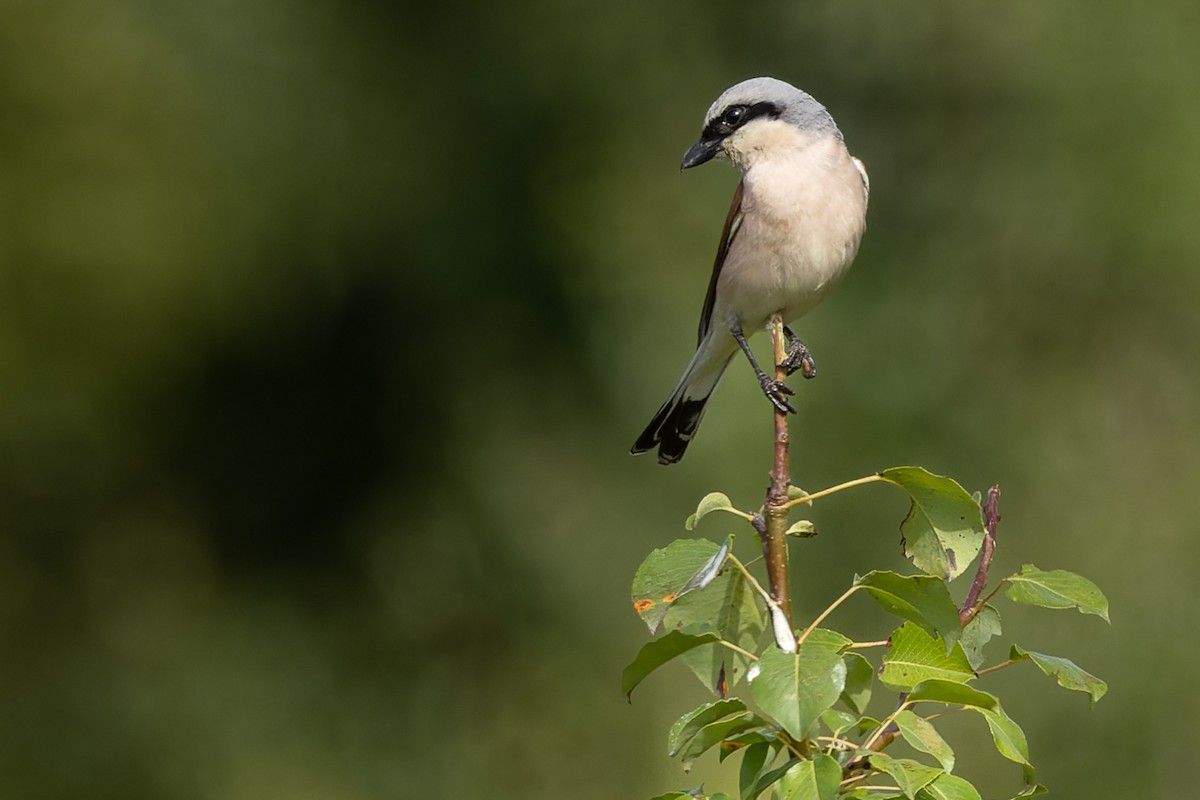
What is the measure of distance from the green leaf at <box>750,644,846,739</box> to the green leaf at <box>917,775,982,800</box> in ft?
0.49

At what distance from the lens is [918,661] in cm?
153

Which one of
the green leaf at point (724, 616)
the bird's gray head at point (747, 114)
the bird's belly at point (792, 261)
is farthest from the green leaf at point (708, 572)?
the bird's gray head at point (747, 114)

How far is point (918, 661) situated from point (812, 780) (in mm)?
209

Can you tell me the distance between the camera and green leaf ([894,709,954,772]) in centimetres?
147

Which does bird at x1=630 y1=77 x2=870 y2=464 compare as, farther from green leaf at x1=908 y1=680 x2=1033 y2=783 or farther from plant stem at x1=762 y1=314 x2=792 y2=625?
green leaf at x1=908 y1=680 x2=1033 y2=783

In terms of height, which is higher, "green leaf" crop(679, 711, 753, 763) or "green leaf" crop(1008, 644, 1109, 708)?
"green leaf" crop(679, 711, 753, 763)

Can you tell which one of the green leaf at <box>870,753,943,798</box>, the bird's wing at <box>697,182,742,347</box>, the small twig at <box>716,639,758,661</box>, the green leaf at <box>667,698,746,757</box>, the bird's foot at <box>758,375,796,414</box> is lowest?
the green leaf at <box>870,753,943,798</box>

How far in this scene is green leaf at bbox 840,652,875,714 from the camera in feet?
5.11

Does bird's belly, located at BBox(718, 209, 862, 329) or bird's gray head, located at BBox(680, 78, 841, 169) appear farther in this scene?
bird's gray head, located at BBox(680, 78, 841, 169)

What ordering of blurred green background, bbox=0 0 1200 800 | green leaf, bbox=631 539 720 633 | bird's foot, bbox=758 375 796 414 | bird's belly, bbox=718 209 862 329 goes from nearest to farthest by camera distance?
1. green leaf, bbox=631 539 720 633
2. bird's foot, bbox=758 375 796 414
3. bird's belly, bbox=718 209 862 329
4. blurred green background, bbox=0 0 1200 800

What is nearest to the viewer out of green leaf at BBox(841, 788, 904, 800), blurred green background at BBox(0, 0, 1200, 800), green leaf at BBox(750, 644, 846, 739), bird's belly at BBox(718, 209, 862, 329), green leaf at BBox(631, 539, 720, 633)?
green leaf at BBox(750, 644, 846, 739)

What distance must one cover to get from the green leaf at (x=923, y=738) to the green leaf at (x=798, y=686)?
13cm

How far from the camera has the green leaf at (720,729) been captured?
149 centimetres

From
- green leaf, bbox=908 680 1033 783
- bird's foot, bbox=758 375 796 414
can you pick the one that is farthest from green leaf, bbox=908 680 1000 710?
bird's foot, bbox=758 375 796 414
